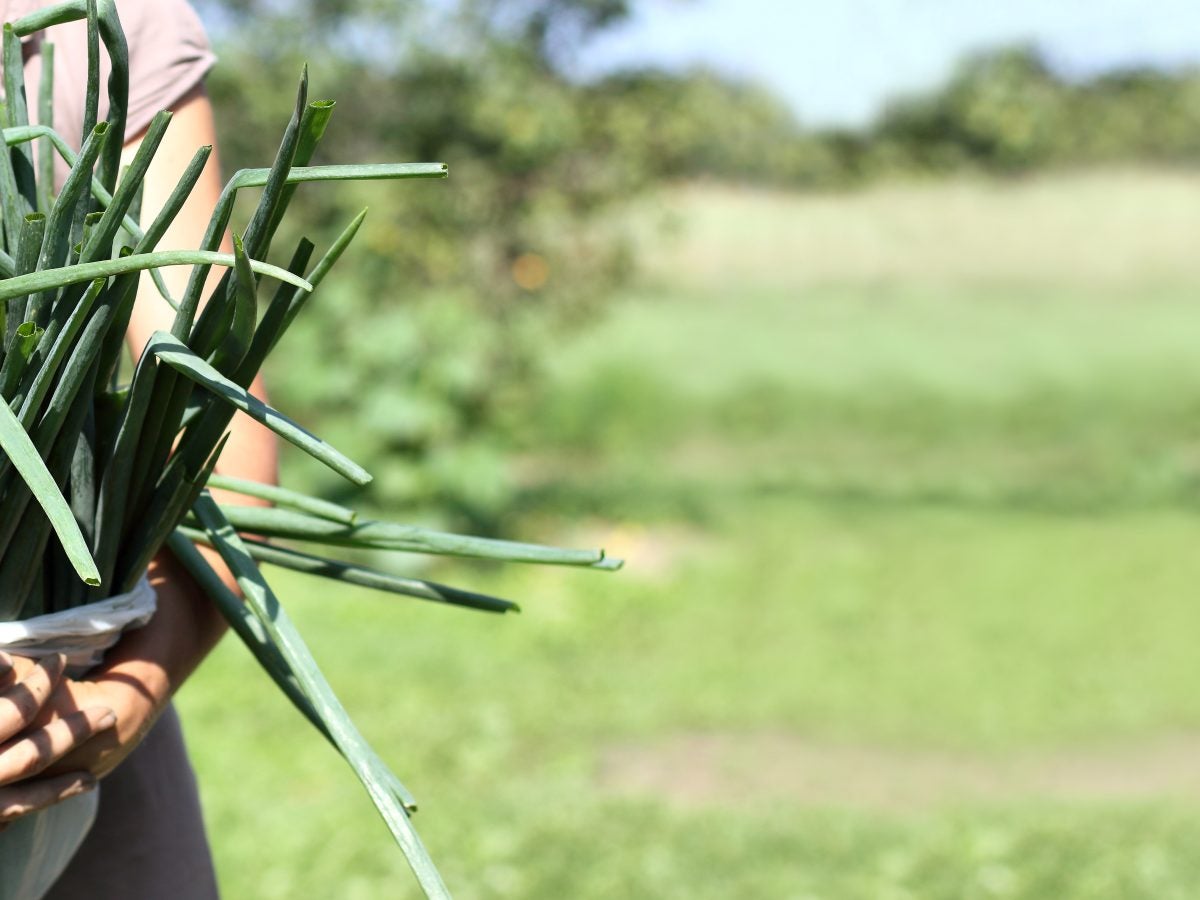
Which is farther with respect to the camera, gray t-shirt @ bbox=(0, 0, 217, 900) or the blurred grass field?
the blurred grass field

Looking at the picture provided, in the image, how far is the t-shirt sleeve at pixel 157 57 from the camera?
3.35 ft

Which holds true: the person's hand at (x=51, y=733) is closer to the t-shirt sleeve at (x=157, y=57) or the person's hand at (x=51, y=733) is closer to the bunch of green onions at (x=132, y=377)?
the bunch of green onions at (x=132, y=377)

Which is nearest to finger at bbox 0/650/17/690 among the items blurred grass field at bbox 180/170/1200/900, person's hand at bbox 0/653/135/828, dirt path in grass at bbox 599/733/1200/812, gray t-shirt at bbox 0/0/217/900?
person's hand at bbox 0/653/135/828

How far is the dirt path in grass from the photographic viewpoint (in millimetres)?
3814

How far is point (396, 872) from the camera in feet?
10.3

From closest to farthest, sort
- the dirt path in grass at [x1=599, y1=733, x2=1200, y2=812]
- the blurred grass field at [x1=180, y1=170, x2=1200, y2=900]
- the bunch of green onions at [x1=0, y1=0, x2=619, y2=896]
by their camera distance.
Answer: the bunch of green onions at [x1=0, y1=0, x2=619, y2=896] → the blurred grass field at [x1=180, y1=170, x2=1200, y2=900] → the dirt path in grass at [x1=599, y1=733, x2=1200, y2=812]

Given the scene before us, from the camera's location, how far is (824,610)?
18.1 feet

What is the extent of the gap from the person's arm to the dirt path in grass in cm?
289

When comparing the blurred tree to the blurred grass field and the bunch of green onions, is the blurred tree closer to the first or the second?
the blurred grass field

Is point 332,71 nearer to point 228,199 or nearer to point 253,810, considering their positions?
point 253,810

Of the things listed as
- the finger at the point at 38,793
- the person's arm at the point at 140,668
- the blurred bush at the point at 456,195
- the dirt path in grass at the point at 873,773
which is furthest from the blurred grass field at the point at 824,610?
the finger at the point at 38,793

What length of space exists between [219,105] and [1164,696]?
4.40m

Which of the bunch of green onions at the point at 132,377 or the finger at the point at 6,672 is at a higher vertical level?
the bunch of green onions at the point at 132,377

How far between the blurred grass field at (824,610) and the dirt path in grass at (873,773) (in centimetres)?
1
